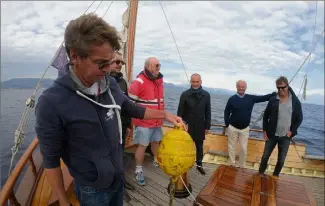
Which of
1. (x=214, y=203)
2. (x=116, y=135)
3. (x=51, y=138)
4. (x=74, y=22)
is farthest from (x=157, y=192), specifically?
(x=74, y=22)

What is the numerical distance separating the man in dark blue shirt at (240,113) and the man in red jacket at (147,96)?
6.56ft

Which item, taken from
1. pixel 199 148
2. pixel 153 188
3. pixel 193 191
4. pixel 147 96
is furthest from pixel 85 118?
pixel 199 148

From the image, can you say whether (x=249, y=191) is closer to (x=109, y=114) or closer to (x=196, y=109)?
(x=109, y=114)

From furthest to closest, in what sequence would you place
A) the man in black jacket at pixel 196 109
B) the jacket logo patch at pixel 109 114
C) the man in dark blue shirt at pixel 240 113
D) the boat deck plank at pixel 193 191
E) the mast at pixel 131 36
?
the mast at pixel 131 36 → the man in dark blue shirt at pixel 240 113 → the man in black jacket at pixel 196 109 → the boat deck plank at pixel 193 191 → the jacket logo patch at pixel 109 114

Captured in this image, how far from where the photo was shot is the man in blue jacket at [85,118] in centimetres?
126

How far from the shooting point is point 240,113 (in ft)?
18.2

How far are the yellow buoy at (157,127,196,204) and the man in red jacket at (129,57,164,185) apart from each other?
2.55m

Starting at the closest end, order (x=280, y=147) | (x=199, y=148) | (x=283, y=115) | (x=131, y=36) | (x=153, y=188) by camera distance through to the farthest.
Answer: (x=153, y=188)
(x=283, y=115)
(x=280, y=147)
(x=199, y=148)
(x=131, y=36)

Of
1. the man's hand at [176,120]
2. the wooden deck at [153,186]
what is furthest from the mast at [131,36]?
the man's hand at [176,120]

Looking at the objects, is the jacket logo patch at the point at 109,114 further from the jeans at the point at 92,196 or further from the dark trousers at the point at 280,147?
the dark trousers at the point at 280,147

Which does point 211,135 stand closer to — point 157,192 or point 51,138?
point 157,192

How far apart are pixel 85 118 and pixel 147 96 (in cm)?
286

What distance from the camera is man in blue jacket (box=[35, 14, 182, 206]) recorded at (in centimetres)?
126

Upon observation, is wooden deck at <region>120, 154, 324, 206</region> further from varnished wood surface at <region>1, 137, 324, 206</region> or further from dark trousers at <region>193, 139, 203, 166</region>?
dark trousers at <region>193, 139, 203, 166</region>
